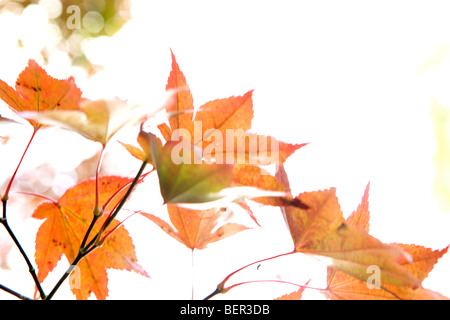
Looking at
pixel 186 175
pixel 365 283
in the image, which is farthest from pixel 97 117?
pixel 365 283

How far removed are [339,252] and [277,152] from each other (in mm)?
65

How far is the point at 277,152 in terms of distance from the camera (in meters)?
0.25

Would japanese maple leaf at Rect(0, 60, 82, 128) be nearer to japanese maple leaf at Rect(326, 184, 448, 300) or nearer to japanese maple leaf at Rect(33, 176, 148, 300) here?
japanese maple leaf at Rect(33, 176, 148, 300)

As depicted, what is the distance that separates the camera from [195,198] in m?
0.20

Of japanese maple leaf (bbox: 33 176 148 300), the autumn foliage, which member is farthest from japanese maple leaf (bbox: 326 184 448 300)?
japanese maple leaf (bbox: 33 176 148 300)

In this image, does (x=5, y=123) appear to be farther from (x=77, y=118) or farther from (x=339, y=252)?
(x=339, y=252)

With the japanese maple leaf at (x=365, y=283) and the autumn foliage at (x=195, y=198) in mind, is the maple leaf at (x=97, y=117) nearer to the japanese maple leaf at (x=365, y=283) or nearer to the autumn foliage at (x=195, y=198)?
the autumn foliage at (x=195, y=198)

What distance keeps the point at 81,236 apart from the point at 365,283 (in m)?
0.20

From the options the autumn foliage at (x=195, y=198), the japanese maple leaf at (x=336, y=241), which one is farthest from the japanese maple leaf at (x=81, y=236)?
the japanese maple leaf at (x=336, y=241)

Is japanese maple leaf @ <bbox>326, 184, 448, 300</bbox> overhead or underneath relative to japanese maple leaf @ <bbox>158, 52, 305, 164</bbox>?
underneath

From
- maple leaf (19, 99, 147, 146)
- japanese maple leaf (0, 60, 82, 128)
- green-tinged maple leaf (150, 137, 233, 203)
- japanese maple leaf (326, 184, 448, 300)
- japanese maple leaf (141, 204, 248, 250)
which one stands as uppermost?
japanese maple leaf (0, 60, 82, 128)

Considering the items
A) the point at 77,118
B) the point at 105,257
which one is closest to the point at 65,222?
the point at 105,257

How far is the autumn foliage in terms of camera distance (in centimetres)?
21

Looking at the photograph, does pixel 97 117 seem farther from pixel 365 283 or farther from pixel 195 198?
pixel 365 283
